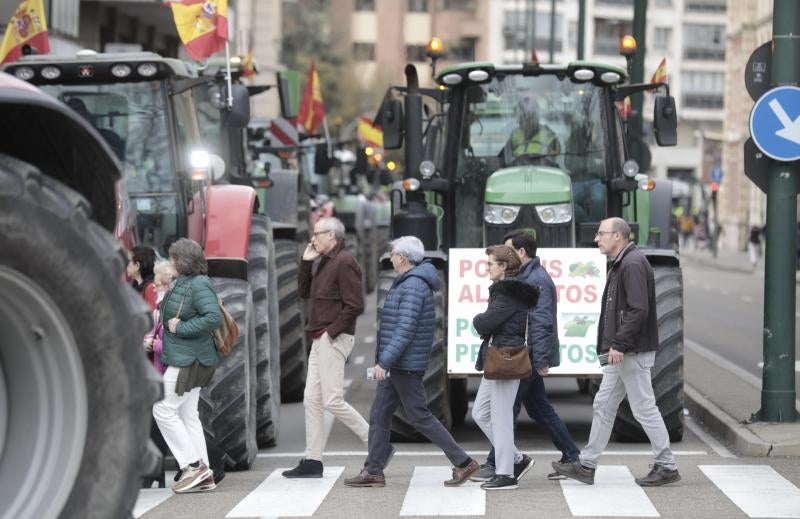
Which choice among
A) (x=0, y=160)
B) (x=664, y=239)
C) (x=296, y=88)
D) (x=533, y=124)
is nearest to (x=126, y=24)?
(x=296, y=88)

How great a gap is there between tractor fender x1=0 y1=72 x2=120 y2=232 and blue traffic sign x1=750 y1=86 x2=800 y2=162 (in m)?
9.66

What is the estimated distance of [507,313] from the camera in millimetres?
11664

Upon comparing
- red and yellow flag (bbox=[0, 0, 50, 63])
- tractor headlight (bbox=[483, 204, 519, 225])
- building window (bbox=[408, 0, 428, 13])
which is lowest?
tractor headlight (bbox=[483, 204, 519, 225])

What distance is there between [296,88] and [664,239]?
4683 mm

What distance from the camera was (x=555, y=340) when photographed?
39.3 ft

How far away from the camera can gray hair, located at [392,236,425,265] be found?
38.7 ft

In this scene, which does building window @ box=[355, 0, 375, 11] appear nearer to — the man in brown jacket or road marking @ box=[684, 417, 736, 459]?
road marking @ box=[684, 417, 736, 459]

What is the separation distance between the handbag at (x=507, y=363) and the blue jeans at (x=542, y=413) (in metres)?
0.43

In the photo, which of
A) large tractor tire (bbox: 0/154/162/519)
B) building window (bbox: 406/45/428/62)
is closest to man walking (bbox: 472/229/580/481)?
large tractor tire (bbox: 0/154/162/519)

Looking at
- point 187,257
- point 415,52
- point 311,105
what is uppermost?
point 415,52

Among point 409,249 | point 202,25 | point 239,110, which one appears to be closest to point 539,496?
point 409,249

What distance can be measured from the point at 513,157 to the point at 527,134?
8.9 inches

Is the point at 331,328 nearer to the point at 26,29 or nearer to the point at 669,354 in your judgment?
the point at 669,354

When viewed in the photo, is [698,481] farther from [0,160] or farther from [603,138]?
[0,160]
